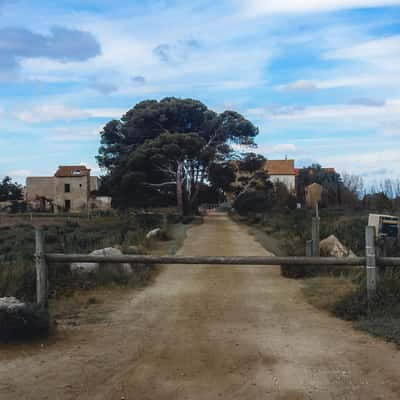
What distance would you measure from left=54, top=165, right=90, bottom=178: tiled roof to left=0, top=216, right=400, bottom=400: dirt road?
233 feet

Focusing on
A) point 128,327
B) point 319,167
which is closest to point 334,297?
point 128,327

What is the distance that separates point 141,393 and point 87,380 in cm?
66

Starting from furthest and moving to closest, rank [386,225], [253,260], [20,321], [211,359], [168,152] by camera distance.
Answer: [168,152] → [386,225] → [253,260] → [20,321] → [211,359]

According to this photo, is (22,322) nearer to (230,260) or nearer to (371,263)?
(230,260)

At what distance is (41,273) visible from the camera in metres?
8.48

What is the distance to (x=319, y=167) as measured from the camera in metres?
79.9

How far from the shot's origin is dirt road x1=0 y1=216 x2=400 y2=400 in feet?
17.2

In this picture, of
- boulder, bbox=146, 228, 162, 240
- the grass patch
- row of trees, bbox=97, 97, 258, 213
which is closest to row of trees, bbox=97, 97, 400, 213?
row of trees, bbox=97, 97, 258, 213

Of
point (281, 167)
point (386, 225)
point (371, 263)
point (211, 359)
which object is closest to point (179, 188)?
point (386, 225)

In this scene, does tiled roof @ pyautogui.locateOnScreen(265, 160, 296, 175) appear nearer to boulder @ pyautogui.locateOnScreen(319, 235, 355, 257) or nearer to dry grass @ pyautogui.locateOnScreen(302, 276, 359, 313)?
boulder @ pyautogui.locateOnScreen(319, 235, 355, 257)

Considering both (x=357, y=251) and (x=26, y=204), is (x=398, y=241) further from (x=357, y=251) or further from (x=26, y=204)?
(x=26, y=204)

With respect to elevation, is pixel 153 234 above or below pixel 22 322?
above

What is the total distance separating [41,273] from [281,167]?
85.2m

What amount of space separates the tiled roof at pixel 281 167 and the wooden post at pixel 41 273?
269 ft
